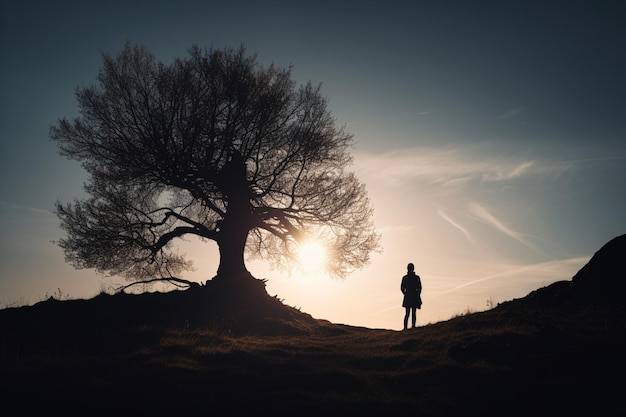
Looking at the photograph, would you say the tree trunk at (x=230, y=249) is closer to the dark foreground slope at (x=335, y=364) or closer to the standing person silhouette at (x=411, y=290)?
the dark foreground slope at (x=335, y=364)

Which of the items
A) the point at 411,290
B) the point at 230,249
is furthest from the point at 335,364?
the point at 230,249

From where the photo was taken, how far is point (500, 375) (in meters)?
10.7

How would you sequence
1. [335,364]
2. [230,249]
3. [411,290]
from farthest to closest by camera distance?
[230,249], [411,290], [335,364]

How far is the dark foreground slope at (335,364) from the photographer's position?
8.98m

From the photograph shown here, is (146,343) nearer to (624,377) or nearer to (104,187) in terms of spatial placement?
(104,187)

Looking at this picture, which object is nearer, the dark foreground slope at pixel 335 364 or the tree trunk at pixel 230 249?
the dark foreground slope at pixel 335 364

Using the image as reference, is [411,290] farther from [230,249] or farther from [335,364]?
[230,249]

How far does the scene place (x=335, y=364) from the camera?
502 inches

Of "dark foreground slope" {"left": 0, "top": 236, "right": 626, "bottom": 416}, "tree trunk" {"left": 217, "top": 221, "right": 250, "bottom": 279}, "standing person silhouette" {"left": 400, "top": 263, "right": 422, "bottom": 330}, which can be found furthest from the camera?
"tree trunk" {"left": 217, "top": 221, "right": 250, "bottom": 279}

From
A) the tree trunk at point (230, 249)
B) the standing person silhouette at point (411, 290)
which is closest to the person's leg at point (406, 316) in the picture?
the standing person silhouette at point (411, 290)

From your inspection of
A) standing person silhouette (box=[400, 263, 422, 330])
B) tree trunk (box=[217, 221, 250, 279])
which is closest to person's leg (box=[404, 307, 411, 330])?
standing person silhouette (box=[400, 263, 422, 330])

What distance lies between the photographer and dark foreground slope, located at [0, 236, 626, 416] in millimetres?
8977

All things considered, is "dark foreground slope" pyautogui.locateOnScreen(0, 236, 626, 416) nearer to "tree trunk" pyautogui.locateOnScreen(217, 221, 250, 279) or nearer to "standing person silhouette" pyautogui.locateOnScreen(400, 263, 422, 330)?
"standing person silhouette" pyautogui.locateOnScreen(400, 263, 422, 330)

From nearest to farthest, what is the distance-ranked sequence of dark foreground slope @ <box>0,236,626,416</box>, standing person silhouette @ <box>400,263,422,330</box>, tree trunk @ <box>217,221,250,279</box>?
dark foreground slope @ <box>0,236,626,416</box>
standing person silhouette @ <box>400,263,422,330</box>
tree trunk @ <box>217,221,250,279</box>
